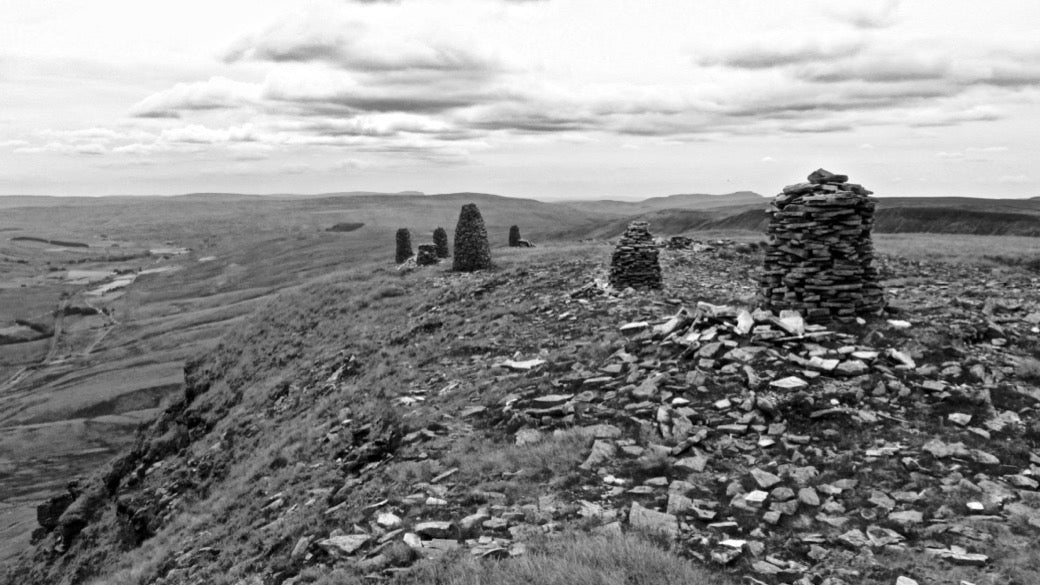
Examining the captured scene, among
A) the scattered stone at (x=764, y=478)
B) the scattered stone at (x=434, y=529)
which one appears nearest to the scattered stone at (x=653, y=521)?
the scattered stone at (x=764, y=478)

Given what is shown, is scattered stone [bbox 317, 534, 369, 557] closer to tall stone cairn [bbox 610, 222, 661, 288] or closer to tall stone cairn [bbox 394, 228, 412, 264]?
tall stone cairn [bbox 610, 222, 661, 288]

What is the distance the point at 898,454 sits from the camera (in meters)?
10.6

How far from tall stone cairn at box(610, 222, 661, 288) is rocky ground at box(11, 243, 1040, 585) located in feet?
6.08

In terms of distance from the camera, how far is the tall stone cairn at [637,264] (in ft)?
81.0

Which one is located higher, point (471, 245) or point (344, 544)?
point (471, 245)

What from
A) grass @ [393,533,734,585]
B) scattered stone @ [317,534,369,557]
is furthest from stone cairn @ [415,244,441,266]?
grass @ [393,533,734,585]

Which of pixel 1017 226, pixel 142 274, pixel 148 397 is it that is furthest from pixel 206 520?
pixel 142 274

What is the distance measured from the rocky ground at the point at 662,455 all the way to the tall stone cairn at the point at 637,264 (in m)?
1.85

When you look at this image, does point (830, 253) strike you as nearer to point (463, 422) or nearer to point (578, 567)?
point (463, 422)

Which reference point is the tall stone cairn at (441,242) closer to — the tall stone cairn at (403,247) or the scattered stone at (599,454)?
the tall stone cairn at (403,247)

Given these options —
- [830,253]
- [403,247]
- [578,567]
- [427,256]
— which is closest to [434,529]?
[578,567]

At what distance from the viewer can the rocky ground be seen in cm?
892

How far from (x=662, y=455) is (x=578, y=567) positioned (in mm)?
4092

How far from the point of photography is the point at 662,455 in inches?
440
